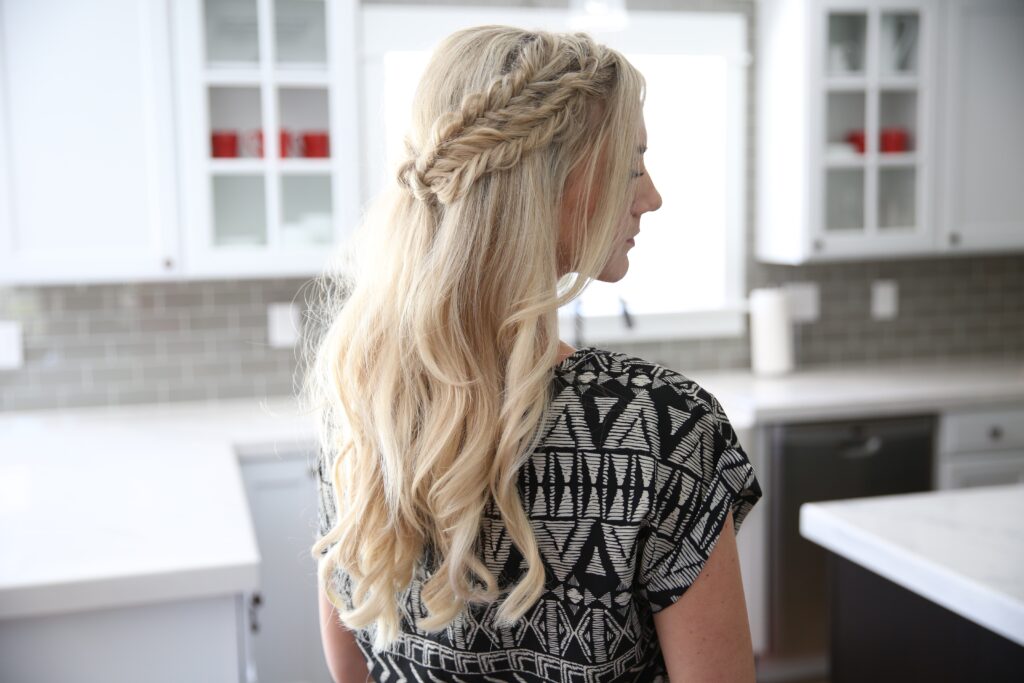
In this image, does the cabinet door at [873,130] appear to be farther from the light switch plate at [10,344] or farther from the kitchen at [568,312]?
the light switch plate at [10,344]

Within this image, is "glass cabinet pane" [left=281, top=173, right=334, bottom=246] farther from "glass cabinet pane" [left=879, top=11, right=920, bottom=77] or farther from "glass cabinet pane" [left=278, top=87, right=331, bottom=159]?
"glass cabinet pane" [left=879, top=11, right=920, bottom=77]

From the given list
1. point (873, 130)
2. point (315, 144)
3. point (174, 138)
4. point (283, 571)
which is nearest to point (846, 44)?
point (873, 130)

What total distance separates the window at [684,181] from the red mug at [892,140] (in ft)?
1.54

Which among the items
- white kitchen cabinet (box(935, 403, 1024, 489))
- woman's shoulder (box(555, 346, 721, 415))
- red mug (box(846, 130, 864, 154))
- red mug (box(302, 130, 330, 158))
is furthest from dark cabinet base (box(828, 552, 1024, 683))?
red mug (box(846, 130, 864, 154))

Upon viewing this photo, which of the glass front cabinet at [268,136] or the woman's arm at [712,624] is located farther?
the glass front cabinet at [268,136]

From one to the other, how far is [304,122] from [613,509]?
2.35m

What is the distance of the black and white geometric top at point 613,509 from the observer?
0.91m

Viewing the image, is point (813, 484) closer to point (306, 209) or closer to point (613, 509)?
point (306, 209)

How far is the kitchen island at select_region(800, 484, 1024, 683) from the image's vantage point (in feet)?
4.25

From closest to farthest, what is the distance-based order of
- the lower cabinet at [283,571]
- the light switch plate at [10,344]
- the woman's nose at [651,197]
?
the woman's nose at [651,197], the lower cabinet at [283,571], the light switch plate at [10,344]

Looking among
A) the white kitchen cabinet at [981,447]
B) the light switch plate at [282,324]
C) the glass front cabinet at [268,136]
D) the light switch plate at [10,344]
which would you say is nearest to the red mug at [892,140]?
the white kitchen cabinet at [981,447]

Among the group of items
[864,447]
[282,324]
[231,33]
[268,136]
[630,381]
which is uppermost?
[231,33]

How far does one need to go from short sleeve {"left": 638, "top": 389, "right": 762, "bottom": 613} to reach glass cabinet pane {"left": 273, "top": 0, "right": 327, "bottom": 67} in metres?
2.32

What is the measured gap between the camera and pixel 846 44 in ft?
10.8
